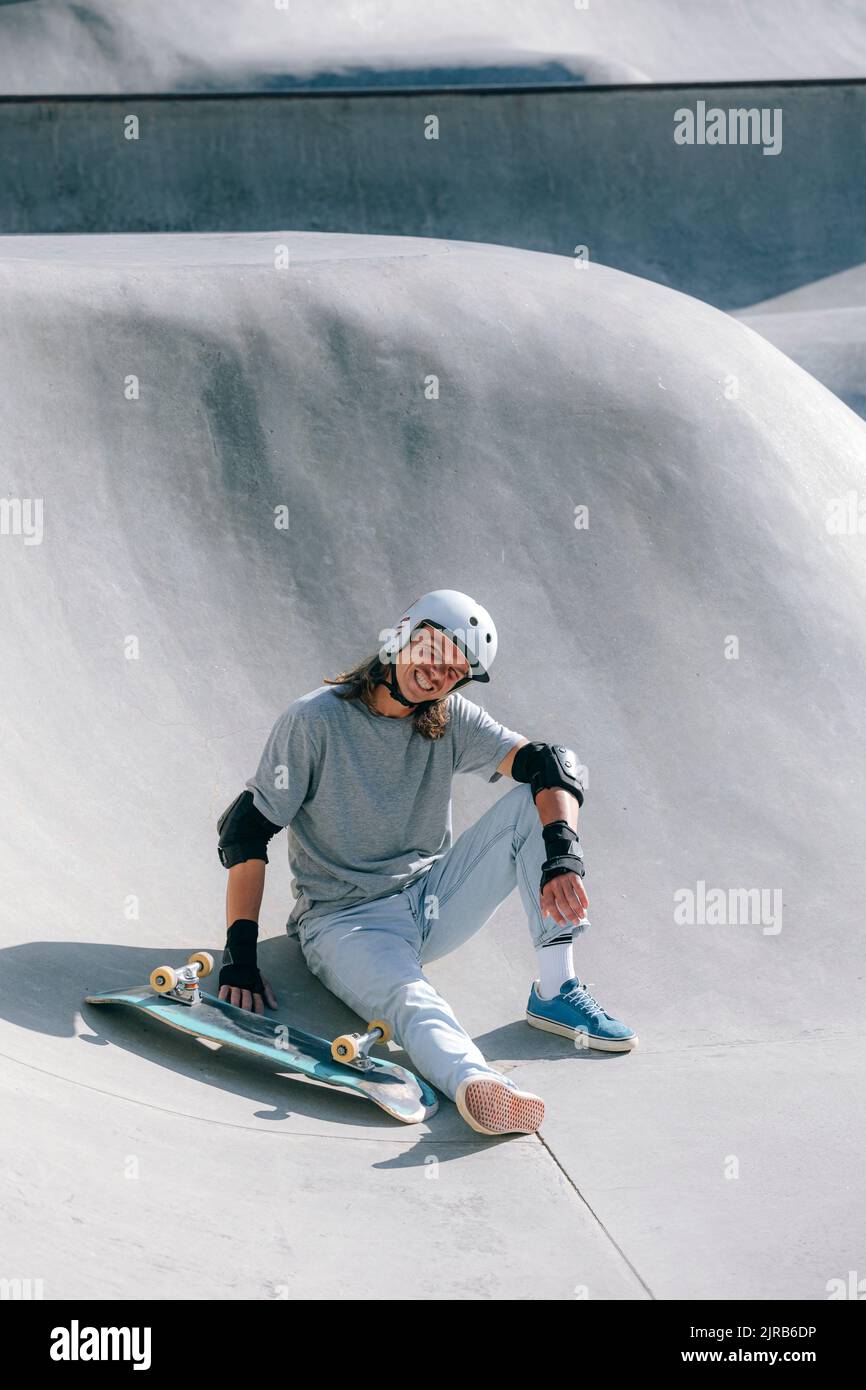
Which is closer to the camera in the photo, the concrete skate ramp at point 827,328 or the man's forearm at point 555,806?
the man's forearm at point 555,806

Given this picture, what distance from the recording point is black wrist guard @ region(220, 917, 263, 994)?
3.52 metres

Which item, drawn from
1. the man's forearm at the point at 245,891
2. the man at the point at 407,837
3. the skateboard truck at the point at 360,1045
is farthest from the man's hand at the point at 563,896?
the man's forearm at the point at 245,891

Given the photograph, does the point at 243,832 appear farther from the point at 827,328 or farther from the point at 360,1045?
the point at 827,328

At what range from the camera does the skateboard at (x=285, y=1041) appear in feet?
10.6

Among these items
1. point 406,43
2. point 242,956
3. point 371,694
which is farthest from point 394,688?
point 406,43

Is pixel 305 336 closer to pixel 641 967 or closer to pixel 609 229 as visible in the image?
pixel 641 967

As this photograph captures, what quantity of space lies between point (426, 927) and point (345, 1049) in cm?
65

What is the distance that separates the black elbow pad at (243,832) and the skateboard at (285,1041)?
0.94 ft

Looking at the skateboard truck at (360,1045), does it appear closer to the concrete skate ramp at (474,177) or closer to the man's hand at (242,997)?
the man's hand at (242,997)

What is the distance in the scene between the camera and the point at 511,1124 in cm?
314

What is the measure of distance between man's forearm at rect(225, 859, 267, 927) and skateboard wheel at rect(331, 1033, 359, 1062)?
45 centimetres

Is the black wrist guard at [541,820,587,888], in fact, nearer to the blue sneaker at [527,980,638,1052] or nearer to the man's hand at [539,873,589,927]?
the man's hand at [539,873,589,927]

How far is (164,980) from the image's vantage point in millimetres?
3320

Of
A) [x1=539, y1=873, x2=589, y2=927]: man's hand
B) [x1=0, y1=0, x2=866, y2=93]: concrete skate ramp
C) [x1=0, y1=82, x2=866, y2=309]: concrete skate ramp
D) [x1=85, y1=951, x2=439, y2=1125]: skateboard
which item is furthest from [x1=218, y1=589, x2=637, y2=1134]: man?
[x1=0, y1=0, x2=866, y2=93]: concrete skate ramp
